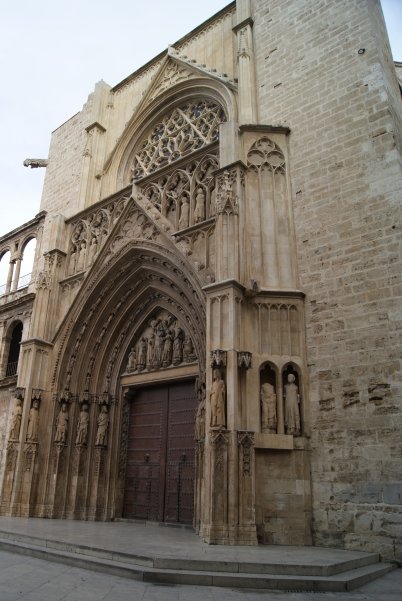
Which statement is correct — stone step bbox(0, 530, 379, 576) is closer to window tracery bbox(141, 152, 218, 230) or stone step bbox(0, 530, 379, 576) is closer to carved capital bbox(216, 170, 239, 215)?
carved capital bbox(216, 170, 239, 215)

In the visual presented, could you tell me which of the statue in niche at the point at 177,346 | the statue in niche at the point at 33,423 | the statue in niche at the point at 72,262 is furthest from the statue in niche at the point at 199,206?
the statue in niche at the point at 33,423

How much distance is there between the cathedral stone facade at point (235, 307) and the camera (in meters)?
8.38

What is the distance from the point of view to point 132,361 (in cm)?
1334

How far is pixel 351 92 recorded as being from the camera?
10469 millimetres

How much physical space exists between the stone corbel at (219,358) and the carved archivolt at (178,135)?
7.50 m

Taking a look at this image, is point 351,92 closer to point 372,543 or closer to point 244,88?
point 244,88

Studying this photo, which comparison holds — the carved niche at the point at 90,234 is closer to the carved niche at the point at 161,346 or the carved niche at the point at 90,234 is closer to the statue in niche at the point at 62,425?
the carved niche at the point at 161,346

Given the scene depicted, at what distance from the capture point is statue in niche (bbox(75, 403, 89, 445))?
12570mm

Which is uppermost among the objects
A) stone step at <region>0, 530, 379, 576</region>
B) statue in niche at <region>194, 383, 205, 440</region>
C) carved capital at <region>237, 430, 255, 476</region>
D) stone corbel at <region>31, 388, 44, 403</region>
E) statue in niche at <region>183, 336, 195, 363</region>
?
statue in niche at <region>183, 336, 195, 363</region>

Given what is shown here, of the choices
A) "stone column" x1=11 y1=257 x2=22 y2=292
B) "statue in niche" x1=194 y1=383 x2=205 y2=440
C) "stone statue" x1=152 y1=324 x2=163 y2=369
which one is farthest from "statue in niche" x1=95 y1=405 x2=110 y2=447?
"stone column" x1=11 y1=257 x2=22 y2=292

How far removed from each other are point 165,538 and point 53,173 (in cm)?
1455

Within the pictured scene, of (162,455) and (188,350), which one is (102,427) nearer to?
(162,455)

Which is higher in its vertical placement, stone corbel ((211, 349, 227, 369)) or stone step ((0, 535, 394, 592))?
stone corbel ((211, 349, 227, 369))

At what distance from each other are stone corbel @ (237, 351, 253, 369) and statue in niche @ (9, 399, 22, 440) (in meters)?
6.85
